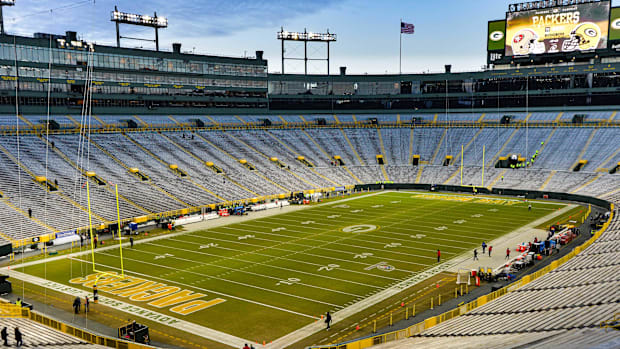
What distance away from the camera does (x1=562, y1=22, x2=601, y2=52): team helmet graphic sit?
6700cm

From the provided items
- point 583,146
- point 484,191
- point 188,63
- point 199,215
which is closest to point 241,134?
point 188,63

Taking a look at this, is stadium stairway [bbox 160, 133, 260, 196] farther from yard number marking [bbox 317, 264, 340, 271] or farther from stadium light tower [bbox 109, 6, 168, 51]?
yard number marking [bbox 317, 264, 340, 271]

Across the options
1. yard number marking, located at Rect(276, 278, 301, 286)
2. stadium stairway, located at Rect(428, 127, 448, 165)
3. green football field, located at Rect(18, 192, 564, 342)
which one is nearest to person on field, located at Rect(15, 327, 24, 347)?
green football field, located at Rect(18, 192, 564, 342)

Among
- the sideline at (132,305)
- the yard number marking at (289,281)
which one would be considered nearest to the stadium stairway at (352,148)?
the sideline at (132,305)

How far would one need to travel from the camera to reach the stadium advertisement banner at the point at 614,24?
65375mm

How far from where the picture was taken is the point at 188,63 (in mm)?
78625

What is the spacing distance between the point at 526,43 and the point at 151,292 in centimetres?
6372

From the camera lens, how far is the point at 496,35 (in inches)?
2913

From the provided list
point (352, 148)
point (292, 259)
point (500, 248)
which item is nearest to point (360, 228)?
point (292, 259)

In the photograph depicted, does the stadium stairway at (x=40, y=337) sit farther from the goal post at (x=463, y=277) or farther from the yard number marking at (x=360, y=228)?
the yard number marking at (x=360, y=228)

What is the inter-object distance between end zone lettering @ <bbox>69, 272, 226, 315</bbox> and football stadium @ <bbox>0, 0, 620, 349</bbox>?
18 cm

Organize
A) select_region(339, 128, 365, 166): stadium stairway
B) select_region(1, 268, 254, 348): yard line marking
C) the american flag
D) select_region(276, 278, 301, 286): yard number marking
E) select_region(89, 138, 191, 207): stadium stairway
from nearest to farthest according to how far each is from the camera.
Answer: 1. select_region(1, 268, 254, 348): yard line marking
2. select_region(276, 278, 301, 286): yard number marking
3. select_region(89, 138, 191, 207): stadium stairway
4. select_region(339, 128, 365, 166): stadium stairway
5. the american flag

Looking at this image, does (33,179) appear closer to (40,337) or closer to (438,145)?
(40,337)

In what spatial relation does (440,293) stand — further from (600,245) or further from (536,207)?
(536,207)
